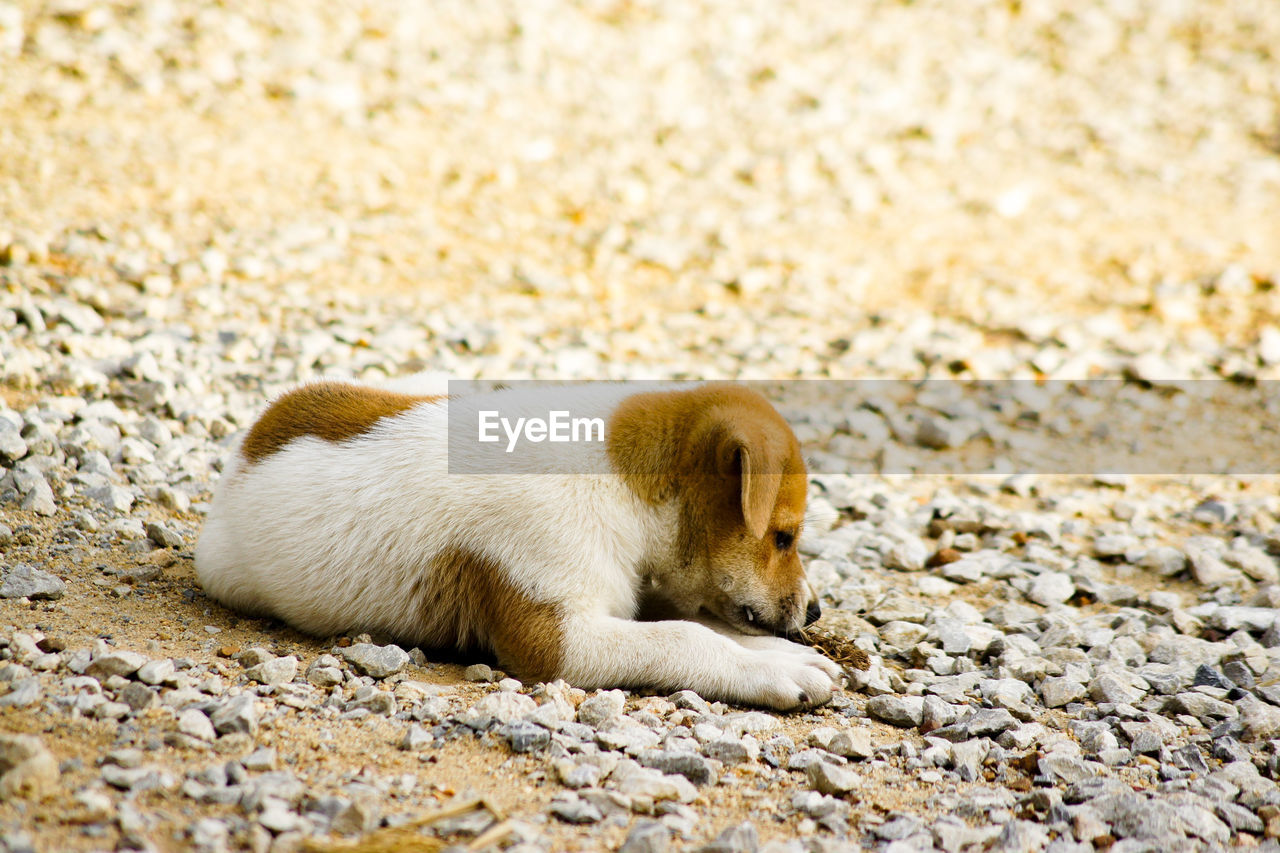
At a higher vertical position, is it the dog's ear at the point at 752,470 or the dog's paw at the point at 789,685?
the dog's ear at the point at 752,470

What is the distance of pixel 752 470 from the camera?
15.9 ft

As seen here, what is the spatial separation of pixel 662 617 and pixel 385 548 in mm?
1462

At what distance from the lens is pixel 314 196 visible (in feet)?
36.3

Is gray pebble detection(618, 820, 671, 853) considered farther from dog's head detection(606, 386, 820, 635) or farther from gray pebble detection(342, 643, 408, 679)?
dog's head detection(606, 386, 820, 635)

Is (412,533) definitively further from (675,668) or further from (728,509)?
(728,509)

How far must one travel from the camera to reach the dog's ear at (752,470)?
4.80 metres

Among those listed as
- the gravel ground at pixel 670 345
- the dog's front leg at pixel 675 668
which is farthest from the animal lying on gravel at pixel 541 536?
the gravel ground at pixel 670 345

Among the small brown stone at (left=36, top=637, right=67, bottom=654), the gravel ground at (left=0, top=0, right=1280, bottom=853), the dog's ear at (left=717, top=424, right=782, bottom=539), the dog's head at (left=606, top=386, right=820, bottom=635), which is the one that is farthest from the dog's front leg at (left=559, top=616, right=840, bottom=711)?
the small brown stone at (left=36, top=637, right=67, bottom=654)

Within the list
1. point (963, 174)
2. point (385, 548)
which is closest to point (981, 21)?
point (963, 174)

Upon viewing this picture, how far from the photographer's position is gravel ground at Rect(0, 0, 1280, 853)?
12.8ft

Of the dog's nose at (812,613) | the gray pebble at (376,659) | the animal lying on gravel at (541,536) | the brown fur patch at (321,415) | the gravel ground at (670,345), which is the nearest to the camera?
the gravel ground at (670,345)

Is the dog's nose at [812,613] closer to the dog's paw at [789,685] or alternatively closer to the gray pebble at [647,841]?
the dog's paw at [789,685]

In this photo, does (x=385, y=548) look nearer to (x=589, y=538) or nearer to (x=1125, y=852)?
(x=589, y=538)

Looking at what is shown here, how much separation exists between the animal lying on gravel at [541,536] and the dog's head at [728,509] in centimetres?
1
